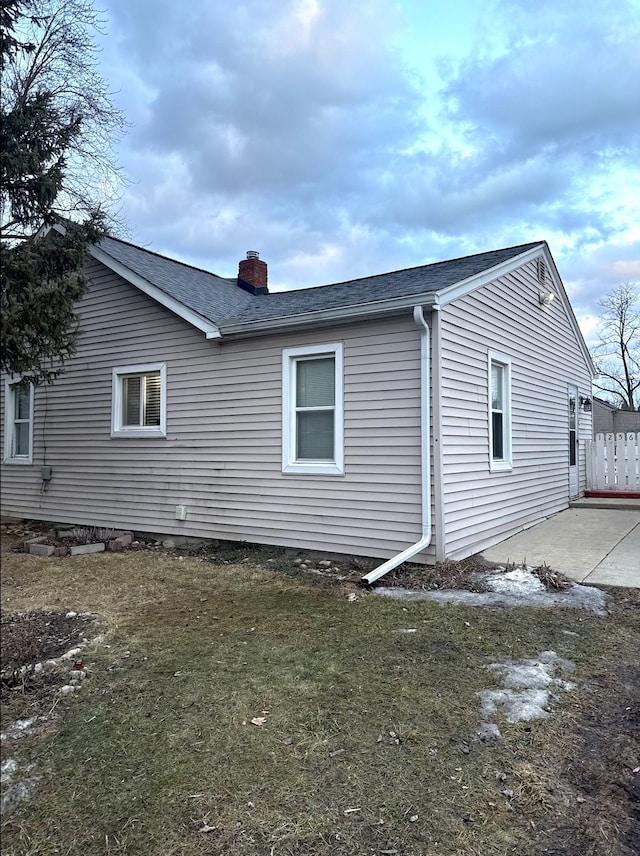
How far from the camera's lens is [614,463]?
11484 millimetres

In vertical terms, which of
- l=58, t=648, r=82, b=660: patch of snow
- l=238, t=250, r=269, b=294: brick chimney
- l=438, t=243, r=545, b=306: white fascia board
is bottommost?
l=58, t=648, r=82, b=660: patch of snow

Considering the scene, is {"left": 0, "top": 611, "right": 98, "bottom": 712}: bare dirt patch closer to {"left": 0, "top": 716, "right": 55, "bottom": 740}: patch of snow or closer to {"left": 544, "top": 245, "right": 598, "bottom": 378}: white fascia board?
{"left": 0, "top": 716, "right": 55, "bottom": 740}: patch of snow

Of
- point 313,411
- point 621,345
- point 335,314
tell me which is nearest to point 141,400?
point 313,411

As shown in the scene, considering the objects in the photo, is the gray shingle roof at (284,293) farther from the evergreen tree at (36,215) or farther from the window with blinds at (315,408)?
the evergreen tree at (36,215)

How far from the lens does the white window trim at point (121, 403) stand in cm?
800

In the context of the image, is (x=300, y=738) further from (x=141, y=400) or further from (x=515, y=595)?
(x=141, y=400)

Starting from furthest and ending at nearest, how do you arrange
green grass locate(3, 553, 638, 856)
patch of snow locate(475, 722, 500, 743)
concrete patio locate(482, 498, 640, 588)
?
1. concrete patio locate(482, 498, 640, 588)
2. patch of snow locate(475, 722, 500, 743)
3. green grass locate(3, 553, 638, 856)

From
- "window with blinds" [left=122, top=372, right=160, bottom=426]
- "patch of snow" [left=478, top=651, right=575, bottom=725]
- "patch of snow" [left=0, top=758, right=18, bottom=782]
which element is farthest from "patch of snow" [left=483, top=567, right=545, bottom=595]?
"window with blinds" [left=122, top=372, right=160, bottom=426]

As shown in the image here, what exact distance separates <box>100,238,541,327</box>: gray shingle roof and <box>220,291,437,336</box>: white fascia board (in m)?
0.11

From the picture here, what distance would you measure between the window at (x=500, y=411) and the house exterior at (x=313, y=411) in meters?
0.03

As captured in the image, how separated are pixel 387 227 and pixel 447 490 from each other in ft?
45.8

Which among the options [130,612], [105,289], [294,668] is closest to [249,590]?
[130,612]

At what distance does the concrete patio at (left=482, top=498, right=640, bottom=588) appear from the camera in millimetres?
5504

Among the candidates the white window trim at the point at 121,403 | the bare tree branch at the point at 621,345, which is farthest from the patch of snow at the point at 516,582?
→ the bare tree branch at the point at 621,345
